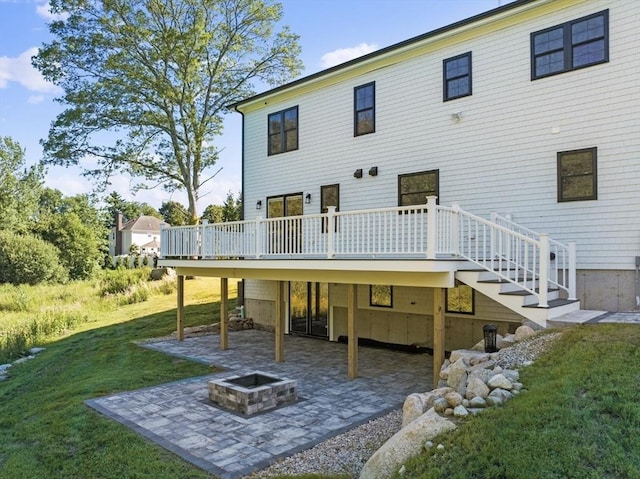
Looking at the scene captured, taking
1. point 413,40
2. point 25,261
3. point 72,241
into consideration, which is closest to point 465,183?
point 413,40

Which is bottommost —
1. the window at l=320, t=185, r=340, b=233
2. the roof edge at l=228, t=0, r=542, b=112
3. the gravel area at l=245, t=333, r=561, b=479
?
the gravel area at l=245, t=333, r=561, b=479

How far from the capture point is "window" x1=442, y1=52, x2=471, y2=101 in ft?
32.5

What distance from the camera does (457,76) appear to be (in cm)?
1005

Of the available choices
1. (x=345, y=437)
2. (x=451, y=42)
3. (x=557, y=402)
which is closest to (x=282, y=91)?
(x=451, y=42)

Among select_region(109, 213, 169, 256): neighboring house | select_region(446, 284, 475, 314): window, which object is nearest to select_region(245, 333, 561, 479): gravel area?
select_region(446, 284, 475, 314): window

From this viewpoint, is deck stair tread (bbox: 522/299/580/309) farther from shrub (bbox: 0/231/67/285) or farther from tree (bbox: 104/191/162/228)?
tree (bbox: 104/191/162/228)

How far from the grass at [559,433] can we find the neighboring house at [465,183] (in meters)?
2.26

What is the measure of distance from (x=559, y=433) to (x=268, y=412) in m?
4.24

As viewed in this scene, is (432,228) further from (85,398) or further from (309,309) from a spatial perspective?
(309,309)

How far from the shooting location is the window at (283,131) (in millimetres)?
13594

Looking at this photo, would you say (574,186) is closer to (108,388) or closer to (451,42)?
(451,42)

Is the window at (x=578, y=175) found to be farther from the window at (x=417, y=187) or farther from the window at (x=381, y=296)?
the window at (x=381, y=296)

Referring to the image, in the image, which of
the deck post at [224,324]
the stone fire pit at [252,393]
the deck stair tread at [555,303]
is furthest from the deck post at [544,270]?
the deck post at [224,324]

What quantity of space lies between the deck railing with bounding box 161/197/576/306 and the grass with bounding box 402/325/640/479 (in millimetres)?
2345
